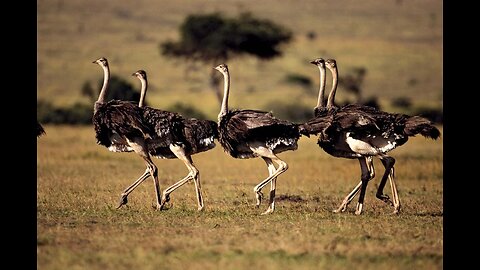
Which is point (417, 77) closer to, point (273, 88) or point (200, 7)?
point (273, 88)

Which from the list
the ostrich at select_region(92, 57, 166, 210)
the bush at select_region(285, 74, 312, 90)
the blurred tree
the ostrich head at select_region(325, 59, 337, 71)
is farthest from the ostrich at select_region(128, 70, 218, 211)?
the bush at select_region(285, 74, 312, 90)

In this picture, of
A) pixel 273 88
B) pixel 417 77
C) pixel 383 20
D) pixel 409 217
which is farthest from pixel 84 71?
pixel 409 217

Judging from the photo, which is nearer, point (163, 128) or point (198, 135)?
point (163, 128)

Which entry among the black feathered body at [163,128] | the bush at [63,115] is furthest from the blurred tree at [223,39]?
the black feathered body at [163,128]

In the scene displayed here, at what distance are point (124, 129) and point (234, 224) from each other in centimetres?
230

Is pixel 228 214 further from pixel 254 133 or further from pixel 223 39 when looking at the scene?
pixel 223 39

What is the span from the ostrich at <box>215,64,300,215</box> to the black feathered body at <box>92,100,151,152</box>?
1.15 m

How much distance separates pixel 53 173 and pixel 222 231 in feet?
27.3

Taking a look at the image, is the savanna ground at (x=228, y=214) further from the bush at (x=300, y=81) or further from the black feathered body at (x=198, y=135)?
the bush at (x=300, y=81)

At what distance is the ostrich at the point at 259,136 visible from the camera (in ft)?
42.5

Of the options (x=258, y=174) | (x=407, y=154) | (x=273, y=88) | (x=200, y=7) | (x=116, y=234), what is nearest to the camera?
(x=116, y=234)

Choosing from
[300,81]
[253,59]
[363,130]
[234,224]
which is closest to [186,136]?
[234,224]

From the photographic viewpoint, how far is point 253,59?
72.8m
